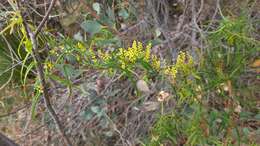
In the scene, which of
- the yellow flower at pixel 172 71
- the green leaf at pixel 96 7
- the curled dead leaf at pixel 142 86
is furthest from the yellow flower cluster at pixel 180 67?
the green leaf at pixel 96 7

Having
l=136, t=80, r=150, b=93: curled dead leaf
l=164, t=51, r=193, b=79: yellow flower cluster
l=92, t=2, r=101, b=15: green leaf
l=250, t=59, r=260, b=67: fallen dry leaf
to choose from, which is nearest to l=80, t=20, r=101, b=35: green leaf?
l=92, t=2, r=101, b=15: green leaf

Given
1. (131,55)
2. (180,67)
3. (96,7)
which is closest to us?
(131,55)

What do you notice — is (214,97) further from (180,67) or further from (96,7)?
(96,7)

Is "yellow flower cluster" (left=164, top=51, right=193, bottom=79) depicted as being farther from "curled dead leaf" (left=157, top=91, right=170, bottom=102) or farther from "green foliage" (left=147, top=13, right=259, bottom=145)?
"curled dead leaf" (left=157, top=91, right=170, bottom=102)

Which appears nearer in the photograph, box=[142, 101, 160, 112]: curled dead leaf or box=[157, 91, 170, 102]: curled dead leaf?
box=[157, 91, 170, 102]: curled dead leaf

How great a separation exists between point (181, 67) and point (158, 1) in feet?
2.02

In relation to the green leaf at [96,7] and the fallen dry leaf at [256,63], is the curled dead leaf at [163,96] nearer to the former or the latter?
the fallen dry leaf at [256,63]

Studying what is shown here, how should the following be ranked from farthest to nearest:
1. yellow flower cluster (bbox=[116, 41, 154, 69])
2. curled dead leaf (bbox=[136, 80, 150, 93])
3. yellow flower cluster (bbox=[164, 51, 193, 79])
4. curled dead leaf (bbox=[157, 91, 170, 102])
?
curled dead leaf (bbox=[136, 80, 150, 93]), curled dead leaf (bbox=[157, 91, 170, 102]), yellow flower cluster (bbox=[164, 51, 193, 79]), yellow flower cluster (bbox=[116, 41, 154, 69])

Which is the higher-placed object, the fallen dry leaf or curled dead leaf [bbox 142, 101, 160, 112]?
the fallen dry leaf

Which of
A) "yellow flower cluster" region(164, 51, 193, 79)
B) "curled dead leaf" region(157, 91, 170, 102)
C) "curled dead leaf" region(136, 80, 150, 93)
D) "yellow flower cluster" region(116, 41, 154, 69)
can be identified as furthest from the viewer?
"curled dead leaf" region(136, 80, 150, 93)

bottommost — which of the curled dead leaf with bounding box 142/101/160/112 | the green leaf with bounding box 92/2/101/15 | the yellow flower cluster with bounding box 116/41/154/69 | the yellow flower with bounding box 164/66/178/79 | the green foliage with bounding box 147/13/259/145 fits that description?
the curled dead leaf with bounding box 142/101/160/112

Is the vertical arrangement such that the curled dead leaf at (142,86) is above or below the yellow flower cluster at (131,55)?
below

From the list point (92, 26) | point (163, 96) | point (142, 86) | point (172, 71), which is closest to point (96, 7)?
point (92, 26)

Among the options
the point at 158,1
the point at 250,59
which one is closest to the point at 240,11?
the point at 250,59
